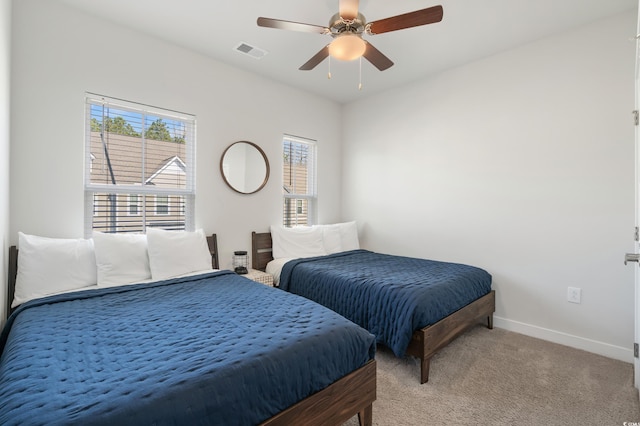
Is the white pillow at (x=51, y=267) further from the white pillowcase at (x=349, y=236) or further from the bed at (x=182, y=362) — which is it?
the white pillowcase at (x=349, y=236)

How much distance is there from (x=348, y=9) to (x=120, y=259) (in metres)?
2.36

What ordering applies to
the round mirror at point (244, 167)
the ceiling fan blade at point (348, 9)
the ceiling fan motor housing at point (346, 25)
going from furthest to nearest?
the round mirror at point (244, 167), the ceiling fan motor housing at point (346, 25), the ceiling fan blade at point (348, 9)

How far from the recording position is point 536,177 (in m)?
2.77

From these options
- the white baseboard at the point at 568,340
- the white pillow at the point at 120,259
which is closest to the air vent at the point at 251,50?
the white pillow at the point at 120,259

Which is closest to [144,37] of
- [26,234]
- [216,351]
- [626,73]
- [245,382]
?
[26,234]

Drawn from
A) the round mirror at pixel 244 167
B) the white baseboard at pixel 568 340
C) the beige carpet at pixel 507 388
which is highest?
the round mirror at pixel 244 167

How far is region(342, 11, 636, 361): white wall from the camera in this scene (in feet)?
7.87

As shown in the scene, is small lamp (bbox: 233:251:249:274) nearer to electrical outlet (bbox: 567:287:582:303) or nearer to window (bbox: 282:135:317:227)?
window (bbox: 282:135:317:227)

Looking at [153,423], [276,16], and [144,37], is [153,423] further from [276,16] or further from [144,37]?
[144,37]

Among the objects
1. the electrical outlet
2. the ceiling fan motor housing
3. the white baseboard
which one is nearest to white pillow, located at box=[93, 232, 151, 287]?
the ceiling fan motor housing

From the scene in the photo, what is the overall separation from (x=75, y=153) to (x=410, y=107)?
3397 millimetres

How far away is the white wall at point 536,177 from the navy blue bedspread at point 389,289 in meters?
0.42

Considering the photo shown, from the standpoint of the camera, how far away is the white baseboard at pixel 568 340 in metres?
2.35

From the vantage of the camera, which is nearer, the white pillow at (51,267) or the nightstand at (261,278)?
the white pillow at (51,267)
